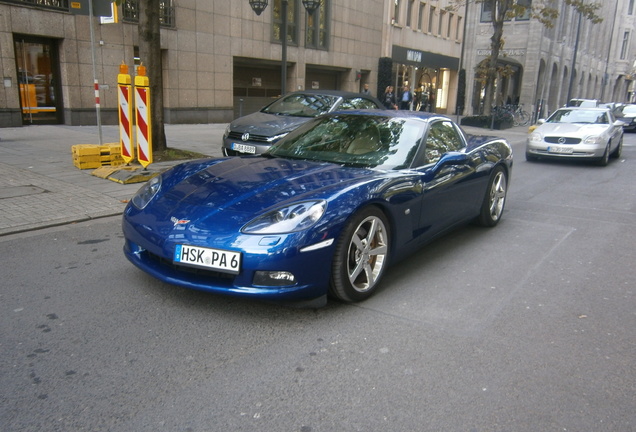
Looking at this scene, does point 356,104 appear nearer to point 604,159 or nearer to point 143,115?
point 143,115

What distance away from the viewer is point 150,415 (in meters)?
2.53

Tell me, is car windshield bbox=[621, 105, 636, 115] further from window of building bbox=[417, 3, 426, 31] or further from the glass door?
the glass door

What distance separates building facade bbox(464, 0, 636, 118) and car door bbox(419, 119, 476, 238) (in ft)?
72.7

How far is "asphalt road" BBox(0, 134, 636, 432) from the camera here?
2.58 m

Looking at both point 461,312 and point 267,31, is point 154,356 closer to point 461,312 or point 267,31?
point 461,312

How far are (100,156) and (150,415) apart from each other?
754 cm

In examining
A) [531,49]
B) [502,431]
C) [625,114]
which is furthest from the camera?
[531,49]

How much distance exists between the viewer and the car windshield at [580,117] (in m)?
13.4

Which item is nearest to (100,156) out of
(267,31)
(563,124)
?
(563,124)

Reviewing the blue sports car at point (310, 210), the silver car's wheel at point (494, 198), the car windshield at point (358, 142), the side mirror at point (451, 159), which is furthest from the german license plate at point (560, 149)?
the car windshield at point (358, 142)

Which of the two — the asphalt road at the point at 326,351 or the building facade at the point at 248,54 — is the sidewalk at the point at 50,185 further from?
the building facade at the point at 248,54

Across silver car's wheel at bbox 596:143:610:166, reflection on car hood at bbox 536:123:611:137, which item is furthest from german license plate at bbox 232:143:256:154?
silver car's wheel at bbox 596:143:610:166

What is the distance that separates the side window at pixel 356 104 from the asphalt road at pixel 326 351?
6.38m

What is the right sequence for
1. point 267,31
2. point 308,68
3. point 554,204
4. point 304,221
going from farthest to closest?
point 308,68 < point 267,31 < point 554,204 < point 304,221
